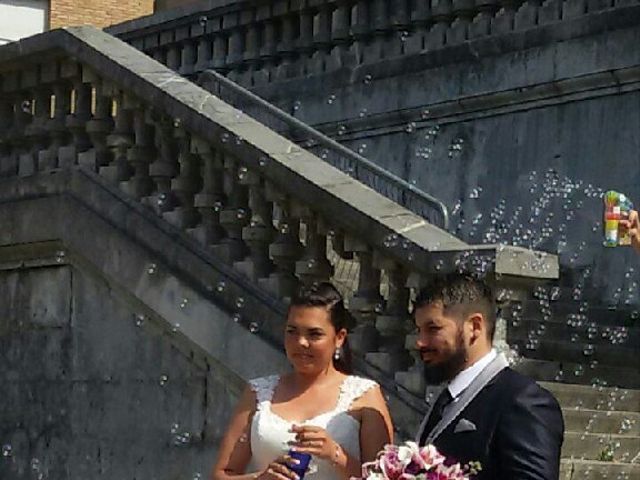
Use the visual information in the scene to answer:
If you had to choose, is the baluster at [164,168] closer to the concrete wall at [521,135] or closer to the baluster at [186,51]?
the concrete wall at [521,135]

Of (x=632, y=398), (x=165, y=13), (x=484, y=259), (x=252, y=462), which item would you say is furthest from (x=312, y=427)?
(x=165, y=13)

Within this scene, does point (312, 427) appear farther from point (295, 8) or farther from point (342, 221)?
point (295, 8)

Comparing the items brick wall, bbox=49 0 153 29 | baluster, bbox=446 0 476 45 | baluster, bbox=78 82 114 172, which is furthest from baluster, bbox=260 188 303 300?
brick wall, bbox=49 0 153 29

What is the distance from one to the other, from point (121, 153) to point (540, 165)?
3.66 m

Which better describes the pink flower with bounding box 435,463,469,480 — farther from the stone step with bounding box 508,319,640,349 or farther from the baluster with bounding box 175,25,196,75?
the baluster with bounding box 175,25,196,75

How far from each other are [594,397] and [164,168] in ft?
8.47

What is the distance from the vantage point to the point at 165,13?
1520 centimetres

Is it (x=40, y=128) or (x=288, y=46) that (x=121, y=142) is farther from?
(x=288, y=46)

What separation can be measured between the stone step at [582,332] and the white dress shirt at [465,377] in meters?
5.03

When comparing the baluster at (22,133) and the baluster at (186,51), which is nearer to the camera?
the baluster at (22,133)

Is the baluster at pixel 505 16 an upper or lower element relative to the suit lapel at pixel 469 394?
upper

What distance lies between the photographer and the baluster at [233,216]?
340 inches

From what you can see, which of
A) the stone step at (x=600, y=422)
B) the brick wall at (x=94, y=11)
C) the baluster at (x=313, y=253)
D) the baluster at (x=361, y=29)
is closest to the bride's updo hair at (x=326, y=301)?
the baluster at (x=313, y=253)

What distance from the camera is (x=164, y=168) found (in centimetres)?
925
